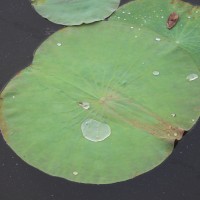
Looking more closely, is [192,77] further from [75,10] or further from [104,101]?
[75,10]

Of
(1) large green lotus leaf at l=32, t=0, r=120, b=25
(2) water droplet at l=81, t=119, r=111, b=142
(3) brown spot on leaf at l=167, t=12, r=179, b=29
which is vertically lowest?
(2) water droplet at l=81, t=119, r=111, b=142

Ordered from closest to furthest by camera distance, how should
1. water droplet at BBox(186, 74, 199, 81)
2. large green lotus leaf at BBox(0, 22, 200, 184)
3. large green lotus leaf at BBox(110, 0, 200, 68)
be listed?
large green lotus leaf at BBox(0, 22, 200, 184)
water droplet at BBox(186, 74, 199, 81)
large green lotus leaf at BBox(110, 0, 200, 68)

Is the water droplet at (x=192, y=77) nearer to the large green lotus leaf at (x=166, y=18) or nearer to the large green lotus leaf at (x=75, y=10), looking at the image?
the large green lotus leaf at (x=166, y=18)

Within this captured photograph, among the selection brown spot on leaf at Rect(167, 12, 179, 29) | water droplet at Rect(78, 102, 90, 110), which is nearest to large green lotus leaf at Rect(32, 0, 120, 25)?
brown spot on leaf at Rect(167, 12, 179, 29)

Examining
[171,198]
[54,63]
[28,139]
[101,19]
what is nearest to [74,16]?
[101,19]

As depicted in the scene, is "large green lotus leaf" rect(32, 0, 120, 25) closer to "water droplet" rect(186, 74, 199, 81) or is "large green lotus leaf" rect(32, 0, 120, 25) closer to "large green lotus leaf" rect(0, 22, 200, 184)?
"large green lotus leaf" rect(0, 22, 200, 184)

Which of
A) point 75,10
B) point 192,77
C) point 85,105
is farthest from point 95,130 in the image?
point 75,10
